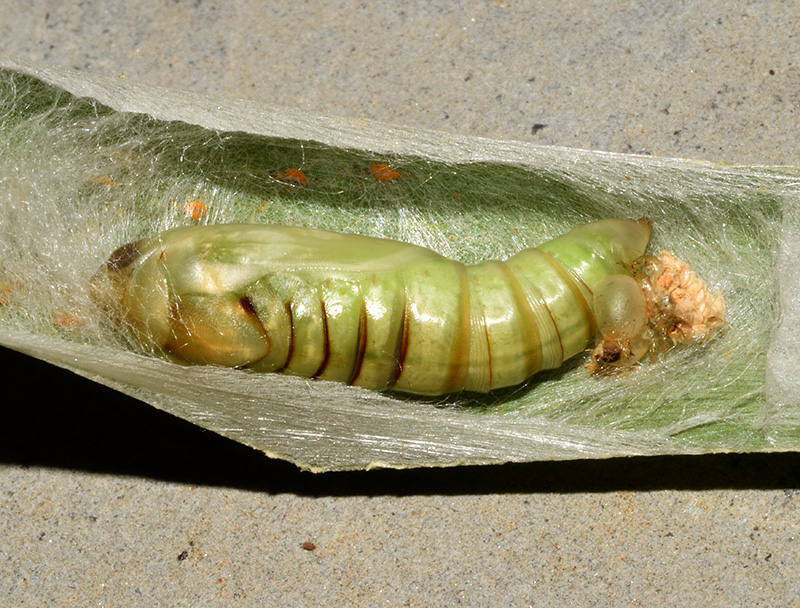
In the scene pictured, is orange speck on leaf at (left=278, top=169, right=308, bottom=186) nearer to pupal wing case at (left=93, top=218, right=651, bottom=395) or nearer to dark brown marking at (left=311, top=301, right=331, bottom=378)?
pupal wing case at (left=93, top=218, right=651, bottom=395)

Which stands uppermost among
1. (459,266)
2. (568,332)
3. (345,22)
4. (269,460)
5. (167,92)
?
(345,22)

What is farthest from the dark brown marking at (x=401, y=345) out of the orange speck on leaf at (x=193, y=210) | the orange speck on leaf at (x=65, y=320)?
the orange speck on leaf at (x=65, y=320)

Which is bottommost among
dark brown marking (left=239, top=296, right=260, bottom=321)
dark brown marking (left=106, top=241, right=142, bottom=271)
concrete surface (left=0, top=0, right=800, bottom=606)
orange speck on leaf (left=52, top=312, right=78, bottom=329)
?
concrete surface (left=0, top=0, right=800, bottom=606)

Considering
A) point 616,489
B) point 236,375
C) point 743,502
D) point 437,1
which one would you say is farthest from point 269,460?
point 437,1

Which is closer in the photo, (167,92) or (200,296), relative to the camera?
(200,296)

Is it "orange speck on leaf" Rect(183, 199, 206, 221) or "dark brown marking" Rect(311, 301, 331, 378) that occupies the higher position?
"orange speck on leaf" Rect(183, 199, 206, 221)

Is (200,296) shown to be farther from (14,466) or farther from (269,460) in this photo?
(14,466)

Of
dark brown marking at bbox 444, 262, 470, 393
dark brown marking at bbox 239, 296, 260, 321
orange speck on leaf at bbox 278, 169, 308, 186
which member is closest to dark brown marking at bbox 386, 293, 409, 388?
dark brown marking at bbox 444, 262, 470, 393
